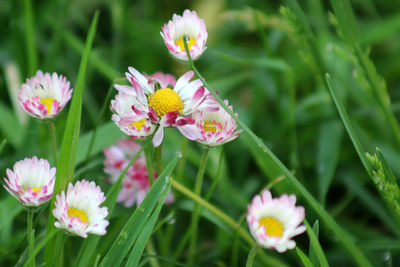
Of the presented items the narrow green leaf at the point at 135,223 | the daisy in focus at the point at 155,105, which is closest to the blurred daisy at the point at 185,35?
the daisy in focus at the point at 155,105

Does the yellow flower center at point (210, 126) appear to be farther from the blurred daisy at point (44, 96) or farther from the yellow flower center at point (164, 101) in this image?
the blurred daisy at point (44, 96)

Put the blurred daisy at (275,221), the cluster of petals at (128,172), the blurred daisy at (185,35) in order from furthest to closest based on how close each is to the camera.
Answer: the cluster of petals at (128,172)
the blurred daisy at (185,35)
the blurred daisy at (275,221)

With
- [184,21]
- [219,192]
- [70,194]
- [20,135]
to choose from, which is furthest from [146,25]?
[70,194]

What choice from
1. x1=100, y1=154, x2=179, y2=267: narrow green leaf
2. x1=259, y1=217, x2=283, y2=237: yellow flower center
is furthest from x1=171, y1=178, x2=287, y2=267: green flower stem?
x1=259, y1=217, x2=283, y2=237: yellow flower center

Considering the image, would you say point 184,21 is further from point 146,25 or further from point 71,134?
point 146,25

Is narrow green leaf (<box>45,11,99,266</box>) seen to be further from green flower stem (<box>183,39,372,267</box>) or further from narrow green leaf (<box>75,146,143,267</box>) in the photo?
green flower stem (<box>183,39,372,267</box>)
